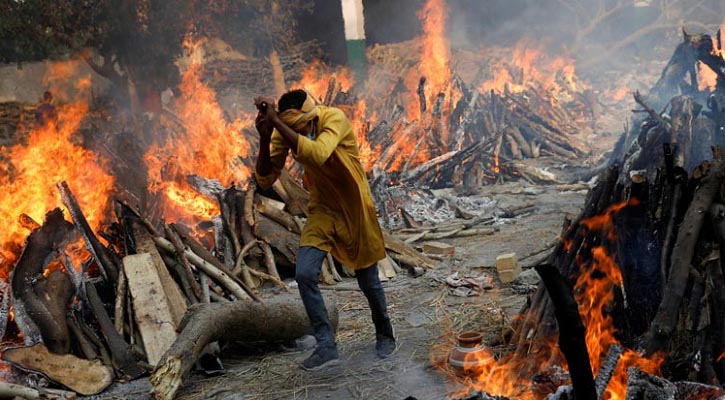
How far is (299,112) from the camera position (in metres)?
4.69

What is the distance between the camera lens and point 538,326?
4.34 meters

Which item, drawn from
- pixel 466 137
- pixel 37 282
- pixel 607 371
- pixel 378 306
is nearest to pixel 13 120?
pixel 37 282

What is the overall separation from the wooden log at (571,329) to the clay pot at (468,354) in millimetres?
1928

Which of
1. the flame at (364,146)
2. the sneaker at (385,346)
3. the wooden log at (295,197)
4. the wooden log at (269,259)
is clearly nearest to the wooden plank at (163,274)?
the wooden log at (269,259)

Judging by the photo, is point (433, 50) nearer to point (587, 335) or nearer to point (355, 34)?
point (355, 34)

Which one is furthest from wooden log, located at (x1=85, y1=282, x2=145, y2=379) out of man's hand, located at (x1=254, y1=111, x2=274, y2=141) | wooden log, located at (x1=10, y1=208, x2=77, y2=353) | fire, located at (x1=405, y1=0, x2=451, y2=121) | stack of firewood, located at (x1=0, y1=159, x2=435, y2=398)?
fire, located at (x1=405, y1=0, x2=451, y2=121)

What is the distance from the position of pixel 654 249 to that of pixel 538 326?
0.94 metres

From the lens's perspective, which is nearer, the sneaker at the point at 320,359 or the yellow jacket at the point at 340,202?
the yellow jacket at the point at 340,202

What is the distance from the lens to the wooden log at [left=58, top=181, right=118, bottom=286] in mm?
6031

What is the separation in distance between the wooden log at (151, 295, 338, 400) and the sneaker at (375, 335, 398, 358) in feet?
2.02

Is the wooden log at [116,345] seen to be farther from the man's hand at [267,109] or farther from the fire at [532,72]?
the fire at [532,72]

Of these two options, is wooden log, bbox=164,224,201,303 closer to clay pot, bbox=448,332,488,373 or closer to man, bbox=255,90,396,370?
man, bbox=255,90,396,370

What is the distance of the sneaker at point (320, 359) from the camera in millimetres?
4922

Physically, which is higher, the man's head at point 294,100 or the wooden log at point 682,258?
the man's head at point 294,100
